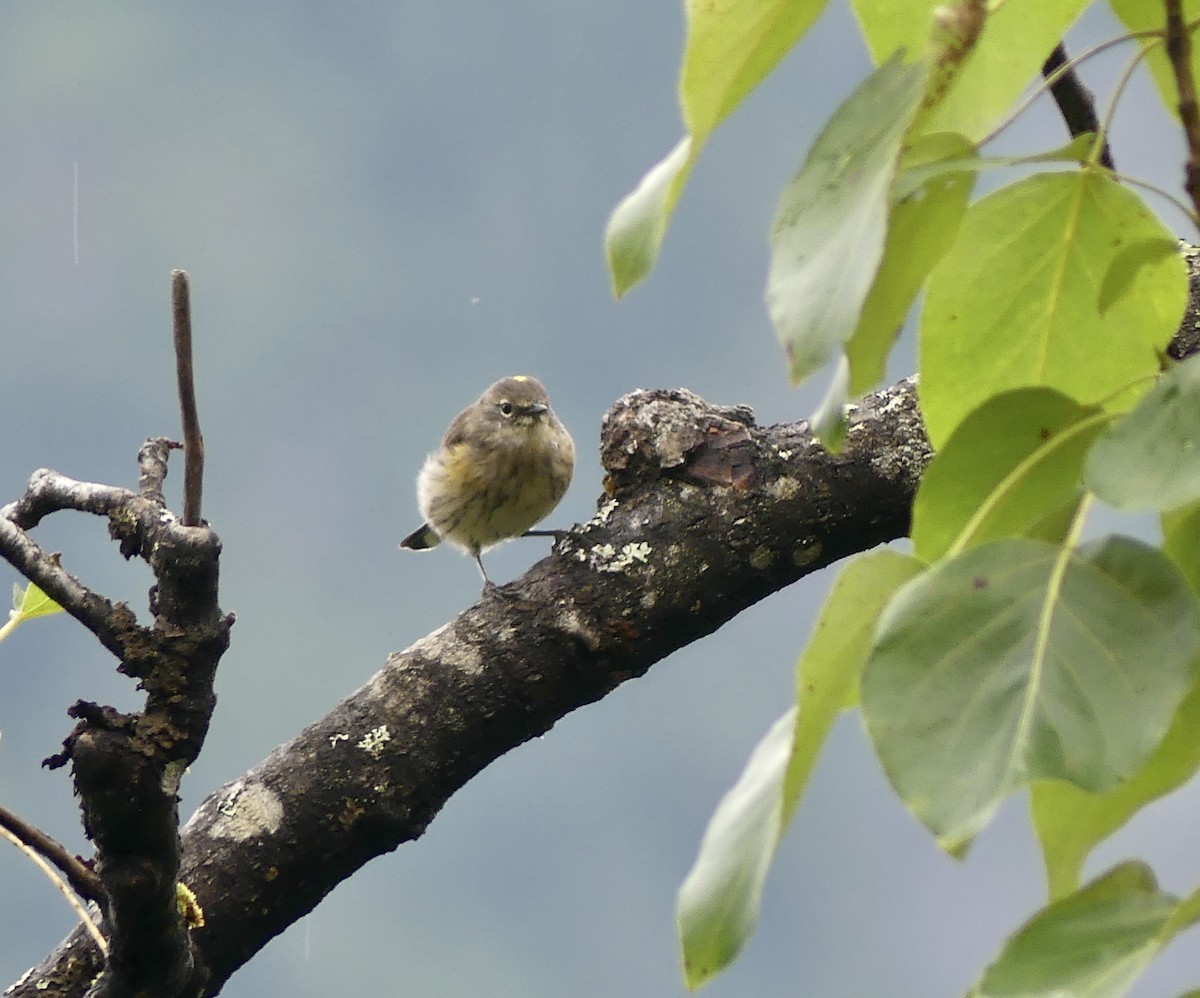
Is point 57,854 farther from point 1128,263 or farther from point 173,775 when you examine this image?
point 1128,263

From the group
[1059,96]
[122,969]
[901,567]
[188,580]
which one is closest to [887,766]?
[901,567]

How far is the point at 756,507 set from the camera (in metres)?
2.35

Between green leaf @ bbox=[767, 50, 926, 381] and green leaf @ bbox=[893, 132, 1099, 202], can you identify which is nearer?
green leaf @ bbox=[767, 50, 926, 381]

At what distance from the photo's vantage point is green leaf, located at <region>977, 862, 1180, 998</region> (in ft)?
2.13

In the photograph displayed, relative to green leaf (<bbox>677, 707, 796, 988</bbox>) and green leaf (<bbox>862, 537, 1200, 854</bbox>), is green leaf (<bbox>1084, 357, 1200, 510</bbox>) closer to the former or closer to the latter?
green leaf (<bbox>862, 537, 1200, 854</bbox>)

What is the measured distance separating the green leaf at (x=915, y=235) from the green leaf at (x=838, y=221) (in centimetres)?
5

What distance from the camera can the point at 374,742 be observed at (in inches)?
90.0

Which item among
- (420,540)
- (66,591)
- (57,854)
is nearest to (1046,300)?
(57,854)

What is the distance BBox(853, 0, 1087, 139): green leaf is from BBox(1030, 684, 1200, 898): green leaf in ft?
1.32

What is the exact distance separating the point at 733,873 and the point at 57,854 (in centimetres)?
110

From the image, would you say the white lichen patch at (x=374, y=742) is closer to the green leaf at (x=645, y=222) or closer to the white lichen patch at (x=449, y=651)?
the white lichen patch at (x=449, y=651)

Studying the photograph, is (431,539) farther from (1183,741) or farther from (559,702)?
(1183,741)

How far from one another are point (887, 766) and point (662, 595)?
1.67 metres

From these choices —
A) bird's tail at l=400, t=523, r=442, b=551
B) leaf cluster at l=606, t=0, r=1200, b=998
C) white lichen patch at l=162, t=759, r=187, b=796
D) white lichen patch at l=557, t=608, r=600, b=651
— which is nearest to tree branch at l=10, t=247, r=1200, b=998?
white lichen patch at l=557, t=608, r=600, b=651
